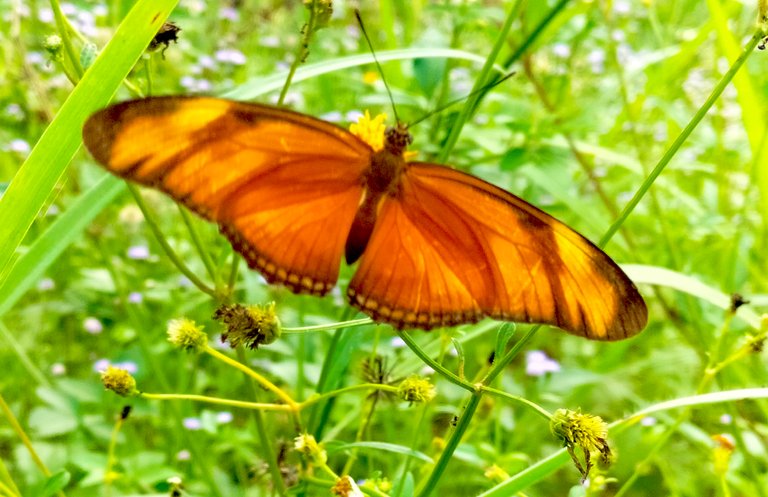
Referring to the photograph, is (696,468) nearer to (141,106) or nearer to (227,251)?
(227,251)

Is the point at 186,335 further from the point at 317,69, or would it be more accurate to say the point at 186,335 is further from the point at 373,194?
the point at 317,69

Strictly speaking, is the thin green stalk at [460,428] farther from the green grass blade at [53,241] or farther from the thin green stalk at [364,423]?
the green grass blade at [53,241]

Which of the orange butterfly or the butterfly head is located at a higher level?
the butterfly head

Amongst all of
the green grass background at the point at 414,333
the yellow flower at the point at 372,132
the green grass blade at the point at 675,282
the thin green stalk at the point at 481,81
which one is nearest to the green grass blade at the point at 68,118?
the green grass background at the point at 414,333

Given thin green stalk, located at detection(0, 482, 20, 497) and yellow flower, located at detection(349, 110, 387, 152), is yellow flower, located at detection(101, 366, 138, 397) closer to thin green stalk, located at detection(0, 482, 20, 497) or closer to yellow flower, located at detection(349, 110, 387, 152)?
thin green stalk, located at detection(0, 482, 20, 497)

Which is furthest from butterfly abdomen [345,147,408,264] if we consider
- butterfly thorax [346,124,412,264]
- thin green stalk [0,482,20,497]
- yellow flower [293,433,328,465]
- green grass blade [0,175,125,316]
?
thin green stalk [0,482,20,497]

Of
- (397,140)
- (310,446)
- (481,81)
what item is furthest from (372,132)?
(310,446)
